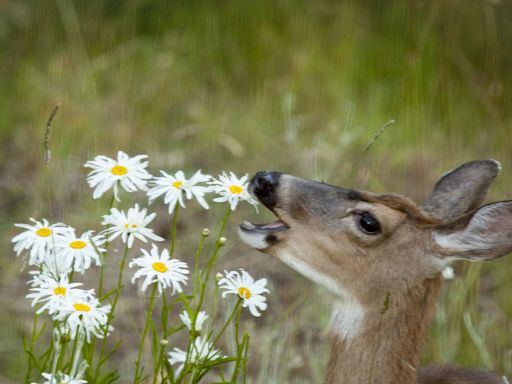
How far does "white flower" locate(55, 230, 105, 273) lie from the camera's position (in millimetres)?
2828

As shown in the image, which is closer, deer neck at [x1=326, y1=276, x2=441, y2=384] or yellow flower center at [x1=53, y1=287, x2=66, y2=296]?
yellow flower center at [x1=53, y1=287, x2=66, y2=296]

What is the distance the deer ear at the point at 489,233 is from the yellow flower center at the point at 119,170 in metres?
1.11

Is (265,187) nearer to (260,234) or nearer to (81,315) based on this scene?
(260,234)

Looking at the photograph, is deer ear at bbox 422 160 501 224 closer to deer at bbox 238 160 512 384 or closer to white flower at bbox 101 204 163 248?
deer at bbox 238 160 512 384

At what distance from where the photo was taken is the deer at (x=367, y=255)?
3566 millimetres

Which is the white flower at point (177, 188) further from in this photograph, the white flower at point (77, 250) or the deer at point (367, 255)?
the deer at point (367, 255)

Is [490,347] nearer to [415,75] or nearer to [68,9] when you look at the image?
[415,75]

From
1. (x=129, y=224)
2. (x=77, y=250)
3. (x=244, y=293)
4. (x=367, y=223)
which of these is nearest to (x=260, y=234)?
(x=367, y=223)

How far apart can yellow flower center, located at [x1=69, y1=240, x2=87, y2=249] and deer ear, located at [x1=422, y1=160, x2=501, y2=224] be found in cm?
146

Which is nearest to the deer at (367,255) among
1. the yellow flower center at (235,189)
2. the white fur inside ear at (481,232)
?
the white fur inside ear at (481,232)

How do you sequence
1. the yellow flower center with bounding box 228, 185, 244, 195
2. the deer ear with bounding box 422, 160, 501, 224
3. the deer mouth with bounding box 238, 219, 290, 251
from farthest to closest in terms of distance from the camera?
the deer ear with bounding box 422, 160, 501, 224, the deer mouth with bounding box 238, 219, 290, 251, the yellow flower center with bounding box 228, 185, 244, 195

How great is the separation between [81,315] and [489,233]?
4.23ft

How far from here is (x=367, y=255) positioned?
3.66m

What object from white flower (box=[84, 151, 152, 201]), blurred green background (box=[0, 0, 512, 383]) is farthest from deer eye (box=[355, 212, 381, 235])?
blurred green background (box=[0, 0, 512, 383])
